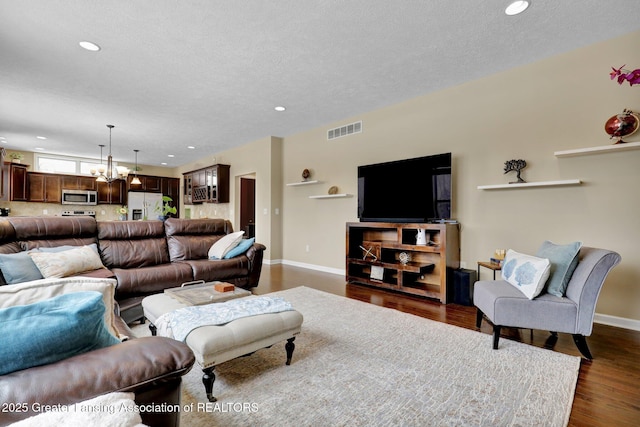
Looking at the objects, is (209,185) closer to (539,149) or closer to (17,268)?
(17,268)

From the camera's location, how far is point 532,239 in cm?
325

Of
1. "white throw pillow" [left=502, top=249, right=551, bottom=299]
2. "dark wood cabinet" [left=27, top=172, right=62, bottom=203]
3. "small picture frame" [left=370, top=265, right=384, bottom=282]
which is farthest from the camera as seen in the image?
"dark wood cabinet" [left=27, top=172, right=62, bottom=203]

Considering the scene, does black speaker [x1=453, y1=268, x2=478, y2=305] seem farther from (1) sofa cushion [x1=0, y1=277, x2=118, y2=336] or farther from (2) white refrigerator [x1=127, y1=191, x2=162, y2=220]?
(2) white refrigerator [x1=127, y1=191, x2=162, y2=220]

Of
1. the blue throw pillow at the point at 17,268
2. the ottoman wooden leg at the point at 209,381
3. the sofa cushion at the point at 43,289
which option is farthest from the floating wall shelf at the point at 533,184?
the blue throw pillow at the point at 17,268

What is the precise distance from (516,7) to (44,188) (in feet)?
34.3

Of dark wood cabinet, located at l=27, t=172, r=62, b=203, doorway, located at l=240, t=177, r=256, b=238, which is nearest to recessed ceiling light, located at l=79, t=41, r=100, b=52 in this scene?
doorway, located at l=240, t=177, r=256, b=238

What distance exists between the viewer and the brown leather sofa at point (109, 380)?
0.67 m

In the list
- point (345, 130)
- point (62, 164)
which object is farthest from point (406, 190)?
point (62, 164)

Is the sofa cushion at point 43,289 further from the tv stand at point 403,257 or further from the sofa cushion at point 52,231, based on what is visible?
the tv stand at point 403,257

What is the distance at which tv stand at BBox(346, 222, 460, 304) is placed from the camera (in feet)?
11.9

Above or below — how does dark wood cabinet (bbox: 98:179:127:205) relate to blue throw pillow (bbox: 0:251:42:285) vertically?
above

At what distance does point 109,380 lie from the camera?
75 cm

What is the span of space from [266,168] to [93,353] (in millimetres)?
5767

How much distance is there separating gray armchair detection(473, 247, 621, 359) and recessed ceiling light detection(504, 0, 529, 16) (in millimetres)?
1981
